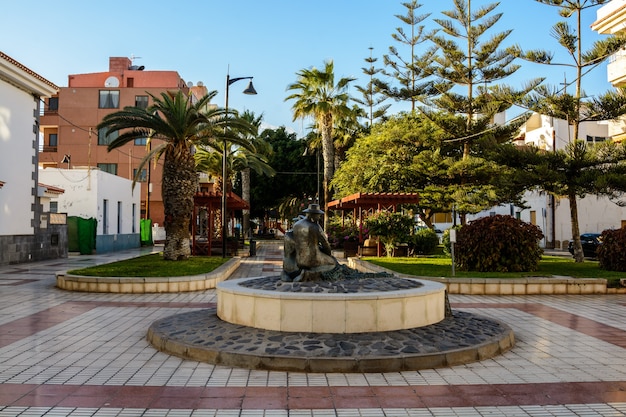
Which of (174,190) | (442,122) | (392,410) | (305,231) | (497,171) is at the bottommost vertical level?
(392,410)

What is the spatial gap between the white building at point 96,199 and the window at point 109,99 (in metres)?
13.7

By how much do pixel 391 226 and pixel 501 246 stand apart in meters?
7.09

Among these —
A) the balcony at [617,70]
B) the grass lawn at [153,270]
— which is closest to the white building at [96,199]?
the grass lawn at [153,270]

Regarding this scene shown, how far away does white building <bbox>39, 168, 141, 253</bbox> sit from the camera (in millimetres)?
27812

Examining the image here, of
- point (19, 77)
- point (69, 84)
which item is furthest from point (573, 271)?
point (69, 84)

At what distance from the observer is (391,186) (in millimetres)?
28297

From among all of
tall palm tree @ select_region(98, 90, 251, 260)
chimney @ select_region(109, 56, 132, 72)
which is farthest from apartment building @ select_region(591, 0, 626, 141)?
chimney @ select_region(109, 56, 132, 72)

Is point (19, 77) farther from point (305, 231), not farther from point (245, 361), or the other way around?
point (245, 361)

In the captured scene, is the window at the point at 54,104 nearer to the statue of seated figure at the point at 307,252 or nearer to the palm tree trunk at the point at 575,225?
the palm tree trunk at the point at 575,225

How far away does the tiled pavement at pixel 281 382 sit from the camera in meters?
4.89

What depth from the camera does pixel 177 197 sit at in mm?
18031

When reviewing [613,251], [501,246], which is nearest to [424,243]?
[613,251]

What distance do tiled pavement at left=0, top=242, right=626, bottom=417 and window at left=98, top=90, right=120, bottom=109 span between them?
3759cm

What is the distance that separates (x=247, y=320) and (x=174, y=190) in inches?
443
